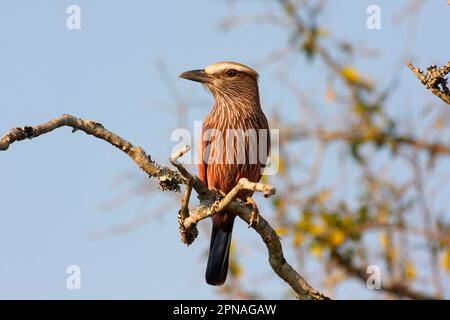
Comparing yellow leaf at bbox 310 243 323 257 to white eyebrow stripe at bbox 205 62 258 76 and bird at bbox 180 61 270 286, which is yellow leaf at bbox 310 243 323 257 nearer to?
bird at bbox 180 61 270 286

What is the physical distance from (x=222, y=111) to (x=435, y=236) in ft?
7.73

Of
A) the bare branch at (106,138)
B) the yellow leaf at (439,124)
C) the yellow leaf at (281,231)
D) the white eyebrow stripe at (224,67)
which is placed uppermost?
the white eyebrow stripe at (224,67)

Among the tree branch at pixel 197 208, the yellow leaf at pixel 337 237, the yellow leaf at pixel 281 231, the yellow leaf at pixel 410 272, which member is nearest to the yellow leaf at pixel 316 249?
the yellow leaf at pixel 337 237

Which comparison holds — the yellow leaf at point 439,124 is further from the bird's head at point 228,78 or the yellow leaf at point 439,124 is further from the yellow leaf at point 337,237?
the bird's head at point 228,78

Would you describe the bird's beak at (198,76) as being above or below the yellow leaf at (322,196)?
above

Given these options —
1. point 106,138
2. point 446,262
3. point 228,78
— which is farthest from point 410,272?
point 106,138

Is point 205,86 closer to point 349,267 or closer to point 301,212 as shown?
point 301,212

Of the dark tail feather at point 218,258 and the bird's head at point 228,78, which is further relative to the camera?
the bird's head at point 228,78

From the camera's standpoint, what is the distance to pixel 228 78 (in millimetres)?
6809

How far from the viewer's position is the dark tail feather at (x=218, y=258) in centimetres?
612

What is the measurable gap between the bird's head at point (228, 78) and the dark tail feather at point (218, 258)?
3.73 ft

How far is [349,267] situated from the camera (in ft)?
25.5
